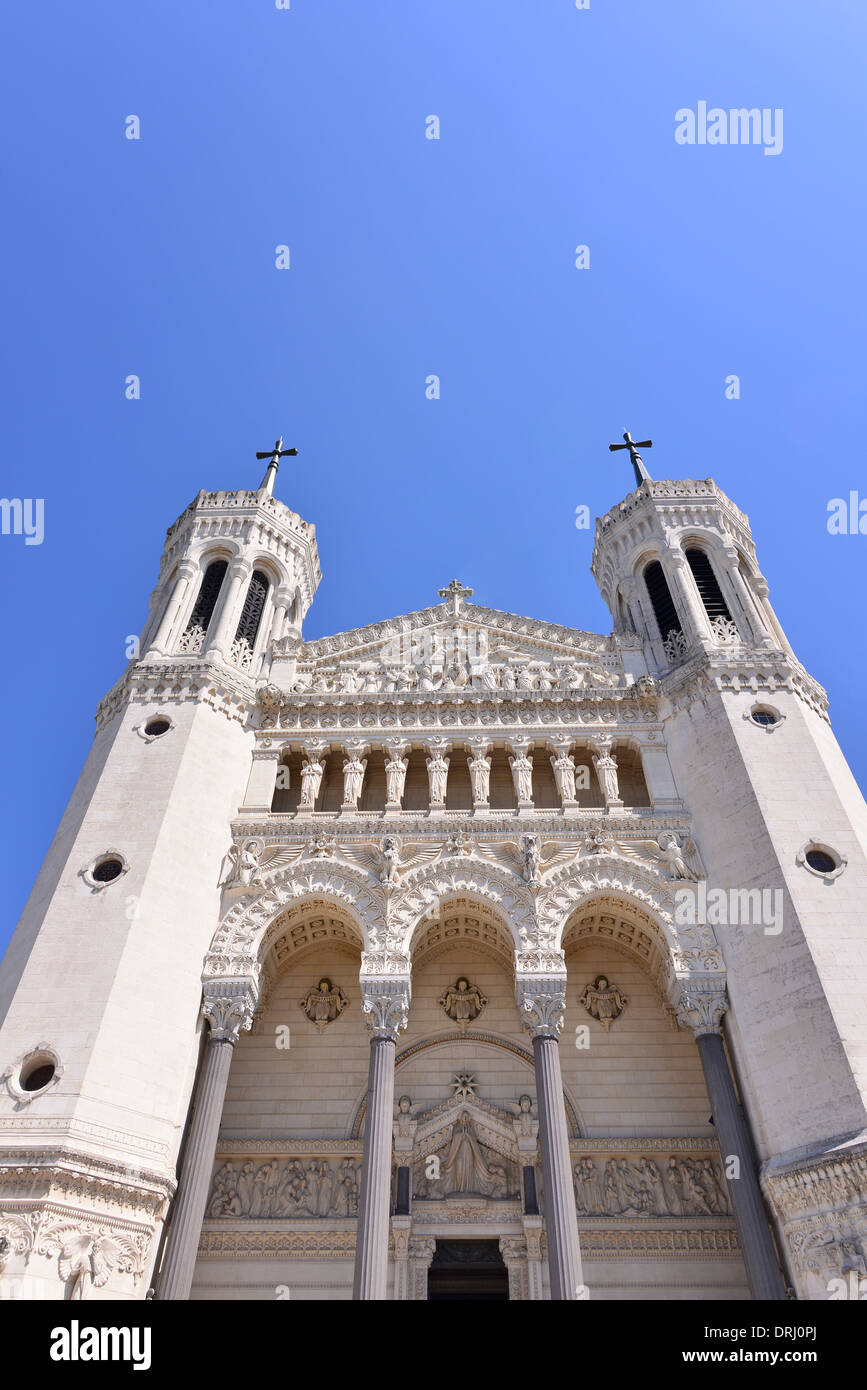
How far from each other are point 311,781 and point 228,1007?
615 cm

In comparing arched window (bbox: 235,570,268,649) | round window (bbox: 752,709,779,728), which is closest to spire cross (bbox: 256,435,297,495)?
arched window (bbox: 235,570,268,649)

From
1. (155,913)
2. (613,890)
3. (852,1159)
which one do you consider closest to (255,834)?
(155,913)

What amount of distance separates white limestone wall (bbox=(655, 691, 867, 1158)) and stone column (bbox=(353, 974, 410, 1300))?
6640 millimetres

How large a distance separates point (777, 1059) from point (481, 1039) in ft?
22.1

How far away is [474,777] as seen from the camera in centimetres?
2206

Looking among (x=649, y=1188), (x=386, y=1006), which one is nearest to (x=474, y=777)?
(x=386, y=1006)

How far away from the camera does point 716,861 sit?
1952cm

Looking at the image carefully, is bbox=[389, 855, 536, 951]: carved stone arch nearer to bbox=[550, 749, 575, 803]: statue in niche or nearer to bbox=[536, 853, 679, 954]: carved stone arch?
bbox=[536, 853, 679, 954]: carved stone arch

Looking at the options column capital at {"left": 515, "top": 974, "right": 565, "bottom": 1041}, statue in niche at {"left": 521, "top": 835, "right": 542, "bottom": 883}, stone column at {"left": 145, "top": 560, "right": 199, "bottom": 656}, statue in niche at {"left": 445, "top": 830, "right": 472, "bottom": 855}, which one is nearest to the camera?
column capital at {"left": 515, "top": 974, "right": 565, "bottom": 1041}

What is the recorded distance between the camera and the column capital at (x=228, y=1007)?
57.7ft

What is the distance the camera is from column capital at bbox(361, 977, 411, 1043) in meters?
17.6

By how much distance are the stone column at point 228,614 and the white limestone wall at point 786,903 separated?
40.4 ft

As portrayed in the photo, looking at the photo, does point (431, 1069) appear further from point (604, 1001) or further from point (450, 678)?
point (450, 678)

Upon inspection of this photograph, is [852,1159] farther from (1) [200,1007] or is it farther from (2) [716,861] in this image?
(1) [200,1007]
